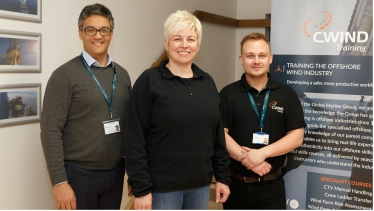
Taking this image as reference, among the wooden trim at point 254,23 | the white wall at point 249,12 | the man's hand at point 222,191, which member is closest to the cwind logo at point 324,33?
the man's hand at point 222,191

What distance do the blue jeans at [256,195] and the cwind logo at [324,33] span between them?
103 cm

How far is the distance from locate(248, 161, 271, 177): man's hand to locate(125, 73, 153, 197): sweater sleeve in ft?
2.38

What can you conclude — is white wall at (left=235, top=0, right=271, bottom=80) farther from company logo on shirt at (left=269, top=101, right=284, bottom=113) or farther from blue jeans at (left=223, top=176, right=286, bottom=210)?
blue jeans at (left=223, top=176, right=286, bottom=210)

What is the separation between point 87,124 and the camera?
1946 millimetres

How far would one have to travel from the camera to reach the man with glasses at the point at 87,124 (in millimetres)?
1877

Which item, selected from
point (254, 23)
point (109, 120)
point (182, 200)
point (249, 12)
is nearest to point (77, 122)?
point (109, 120)

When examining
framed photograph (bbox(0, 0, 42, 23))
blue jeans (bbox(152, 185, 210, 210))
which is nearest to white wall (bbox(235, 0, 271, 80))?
framed photograph (bbox(0, 0, 42, 23))

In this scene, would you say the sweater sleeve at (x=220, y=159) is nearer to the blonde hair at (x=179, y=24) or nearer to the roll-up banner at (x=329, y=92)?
the blonde hair at (x=179, y=24)

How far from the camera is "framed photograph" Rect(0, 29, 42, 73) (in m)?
2.18

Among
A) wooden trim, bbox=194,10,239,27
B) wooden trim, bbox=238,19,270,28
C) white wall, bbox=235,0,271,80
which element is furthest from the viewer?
white wall, bbox=235,0,271,80

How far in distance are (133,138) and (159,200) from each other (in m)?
0.32

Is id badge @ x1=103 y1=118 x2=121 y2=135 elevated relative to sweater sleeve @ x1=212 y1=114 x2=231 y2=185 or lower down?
elevated

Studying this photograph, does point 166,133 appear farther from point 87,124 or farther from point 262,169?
point 262,169

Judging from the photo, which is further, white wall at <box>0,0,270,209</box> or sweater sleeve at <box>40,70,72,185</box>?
white wall at <box>0,0,270,209</box>
